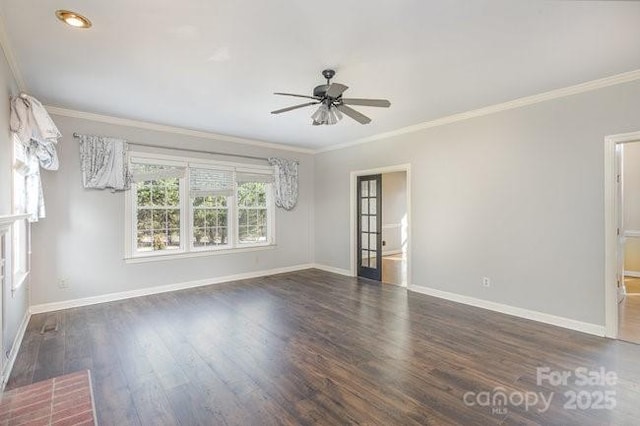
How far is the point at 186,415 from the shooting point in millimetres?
2043

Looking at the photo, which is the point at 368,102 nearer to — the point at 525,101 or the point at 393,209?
the point at 525,101

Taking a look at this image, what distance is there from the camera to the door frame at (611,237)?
3.21m

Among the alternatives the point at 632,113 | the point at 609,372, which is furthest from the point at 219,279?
the point at 632,113

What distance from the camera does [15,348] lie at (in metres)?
2.93

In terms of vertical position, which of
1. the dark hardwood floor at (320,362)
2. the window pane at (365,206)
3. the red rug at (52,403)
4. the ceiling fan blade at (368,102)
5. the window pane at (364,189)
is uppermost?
the ceiling fan blade at (368,102)

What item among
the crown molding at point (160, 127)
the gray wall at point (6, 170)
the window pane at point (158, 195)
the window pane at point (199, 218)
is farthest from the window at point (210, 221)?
the gray wall at point (6, 170)

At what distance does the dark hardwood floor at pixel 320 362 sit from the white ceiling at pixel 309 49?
2.70 m

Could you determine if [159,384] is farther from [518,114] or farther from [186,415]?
[518,114]

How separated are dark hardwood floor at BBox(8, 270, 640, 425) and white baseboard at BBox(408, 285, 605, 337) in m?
0.14

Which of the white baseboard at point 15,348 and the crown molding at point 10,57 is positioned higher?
the crown molding at point 10,57

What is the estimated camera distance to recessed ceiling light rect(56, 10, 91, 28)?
7.08 ft

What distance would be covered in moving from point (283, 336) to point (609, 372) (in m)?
2.87

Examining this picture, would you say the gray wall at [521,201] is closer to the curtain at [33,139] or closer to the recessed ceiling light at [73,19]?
the recessed ceiling light at [73,19]

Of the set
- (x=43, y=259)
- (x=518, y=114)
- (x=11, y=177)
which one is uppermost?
(x=518, y=114)
